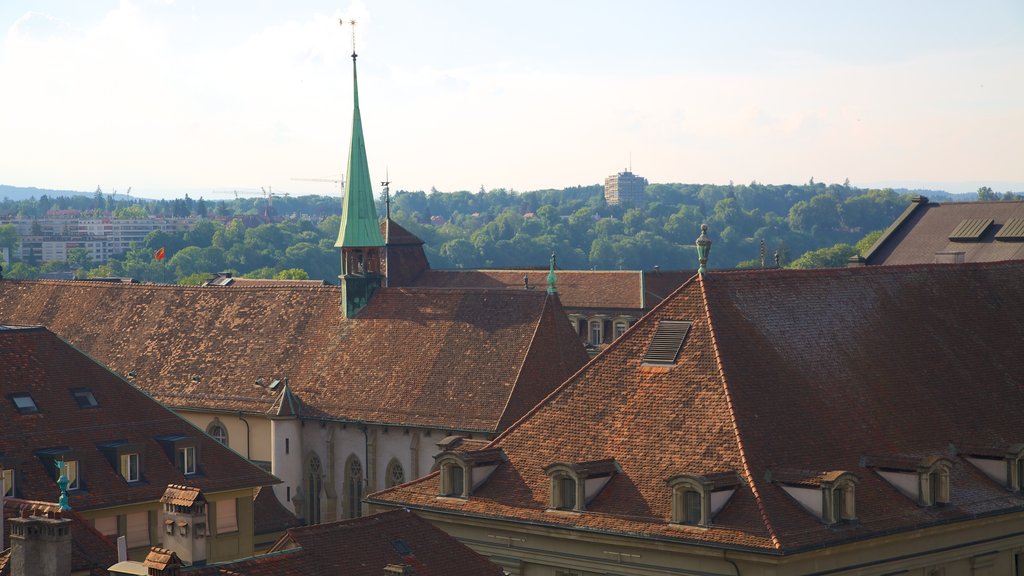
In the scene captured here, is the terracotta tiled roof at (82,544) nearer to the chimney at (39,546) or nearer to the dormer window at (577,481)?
the chimney at (39,546)

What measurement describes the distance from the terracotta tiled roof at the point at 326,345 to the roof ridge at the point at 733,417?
2418 centimetres

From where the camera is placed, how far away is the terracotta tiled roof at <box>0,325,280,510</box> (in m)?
73.9

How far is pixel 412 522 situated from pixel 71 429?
22.9m

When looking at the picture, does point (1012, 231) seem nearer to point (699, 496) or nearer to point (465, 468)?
point (465, 468)

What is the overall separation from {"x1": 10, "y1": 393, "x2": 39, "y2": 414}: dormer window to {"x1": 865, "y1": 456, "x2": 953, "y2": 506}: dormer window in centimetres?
3380

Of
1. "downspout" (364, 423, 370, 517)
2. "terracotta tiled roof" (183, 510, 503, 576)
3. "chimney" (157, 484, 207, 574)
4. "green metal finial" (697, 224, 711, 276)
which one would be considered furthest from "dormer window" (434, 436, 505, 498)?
"downspout" (364, 423, 370, 517)

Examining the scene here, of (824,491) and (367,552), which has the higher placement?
(824,491)

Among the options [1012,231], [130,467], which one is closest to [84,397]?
[130,467]

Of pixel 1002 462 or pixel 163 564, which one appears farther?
pixel 1002 462

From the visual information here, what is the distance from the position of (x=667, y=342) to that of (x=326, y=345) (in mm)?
37758

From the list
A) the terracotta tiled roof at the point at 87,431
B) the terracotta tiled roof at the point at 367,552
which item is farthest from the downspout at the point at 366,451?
the terracotta tiled roof at the point at 367,552

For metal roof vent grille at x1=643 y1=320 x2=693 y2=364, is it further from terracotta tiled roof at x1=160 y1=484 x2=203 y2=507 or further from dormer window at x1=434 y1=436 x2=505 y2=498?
terracotta tiled roof at x1=160 y1=484 x2=203 y2=507

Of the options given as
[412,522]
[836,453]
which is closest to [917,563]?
[836,453]

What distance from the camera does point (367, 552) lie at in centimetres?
5591
